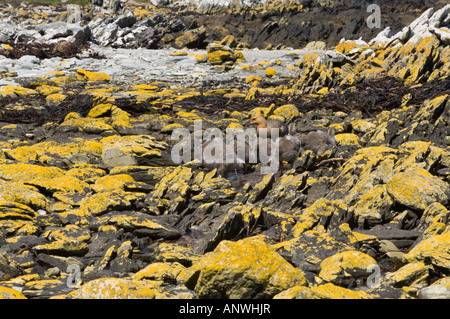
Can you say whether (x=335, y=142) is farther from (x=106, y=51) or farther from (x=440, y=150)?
(x=106, y=51)

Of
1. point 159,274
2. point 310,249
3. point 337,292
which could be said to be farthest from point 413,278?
point 159,274

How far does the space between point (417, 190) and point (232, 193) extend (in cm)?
255

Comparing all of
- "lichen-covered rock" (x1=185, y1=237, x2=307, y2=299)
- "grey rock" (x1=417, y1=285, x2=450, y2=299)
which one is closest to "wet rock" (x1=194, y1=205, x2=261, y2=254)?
"lichen-covered rock" (x1=185, y1=237, x2=307, y2=299)

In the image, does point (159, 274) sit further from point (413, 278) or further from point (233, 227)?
point (413, 278)

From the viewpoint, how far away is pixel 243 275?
3.48 meters

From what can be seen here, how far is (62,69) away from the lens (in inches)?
703

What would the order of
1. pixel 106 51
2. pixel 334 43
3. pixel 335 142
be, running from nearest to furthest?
pixel 335 142
pixel 106 51
pixel 334 43

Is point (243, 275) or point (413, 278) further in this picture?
point (413, 278)

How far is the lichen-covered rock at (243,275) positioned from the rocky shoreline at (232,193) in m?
0.01

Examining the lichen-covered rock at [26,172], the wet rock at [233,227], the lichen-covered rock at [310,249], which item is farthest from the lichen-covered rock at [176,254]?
the lichen-covered rock at [26,172]

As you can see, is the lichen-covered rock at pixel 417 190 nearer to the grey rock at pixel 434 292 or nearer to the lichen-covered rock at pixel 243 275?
the grey rock at pixel 434 292

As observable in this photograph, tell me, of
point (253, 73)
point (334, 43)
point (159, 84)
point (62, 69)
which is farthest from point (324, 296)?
point (334, 43)

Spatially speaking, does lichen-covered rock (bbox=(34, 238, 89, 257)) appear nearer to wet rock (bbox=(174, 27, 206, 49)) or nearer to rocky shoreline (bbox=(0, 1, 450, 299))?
rocky shoreline (bbox=(0, 1, 450, 299))
